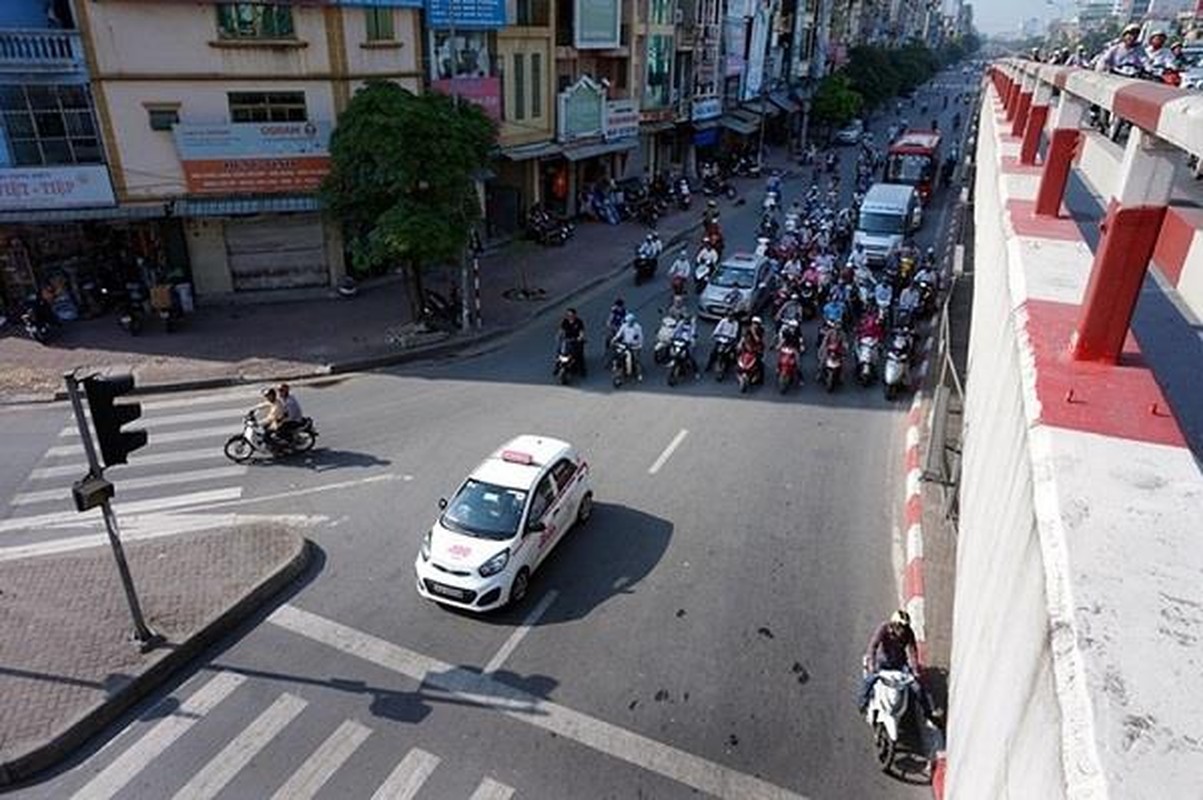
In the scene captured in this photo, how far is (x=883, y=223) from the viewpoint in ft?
84.4

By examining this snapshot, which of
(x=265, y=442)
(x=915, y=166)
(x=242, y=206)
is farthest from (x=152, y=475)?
(x=915, y=166)

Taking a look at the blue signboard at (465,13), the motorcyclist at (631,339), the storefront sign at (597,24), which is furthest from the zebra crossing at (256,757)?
the storefront sign at (597,24)

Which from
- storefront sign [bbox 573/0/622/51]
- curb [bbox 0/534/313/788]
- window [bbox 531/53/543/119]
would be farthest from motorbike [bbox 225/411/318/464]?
storefront sign [bbox 573/0/622/51]

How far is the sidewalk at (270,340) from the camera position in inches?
671

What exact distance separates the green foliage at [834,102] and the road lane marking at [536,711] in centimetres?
5396

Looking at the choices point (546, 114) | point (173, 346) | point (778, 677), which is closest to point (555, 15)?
point (546, 114)

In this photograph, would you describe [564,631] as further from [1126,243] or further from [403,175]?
[403,175]

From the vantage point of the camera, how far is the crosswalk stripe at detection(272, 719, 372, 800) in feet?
23.5

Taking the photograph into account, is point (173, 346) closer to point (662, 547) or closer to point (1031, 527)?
point (662, 547)

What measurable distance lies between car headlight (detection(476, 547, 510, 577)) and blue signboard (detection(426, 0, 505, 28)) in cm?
1711

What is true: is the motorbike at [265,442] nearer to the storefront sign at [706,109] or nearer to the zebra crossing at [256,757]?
the zebra crossing at [256,757]

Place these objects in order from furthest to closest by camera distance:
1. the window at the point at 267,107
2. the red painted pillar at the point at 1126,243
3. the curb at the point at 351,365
Result: the window at the point at 267,107, the curb at the point at 351,365, the red painted pillar at the point at 1126,243

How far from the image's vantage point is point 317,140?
20.3 meters

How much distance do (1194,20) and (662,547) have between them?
90.1 feet
